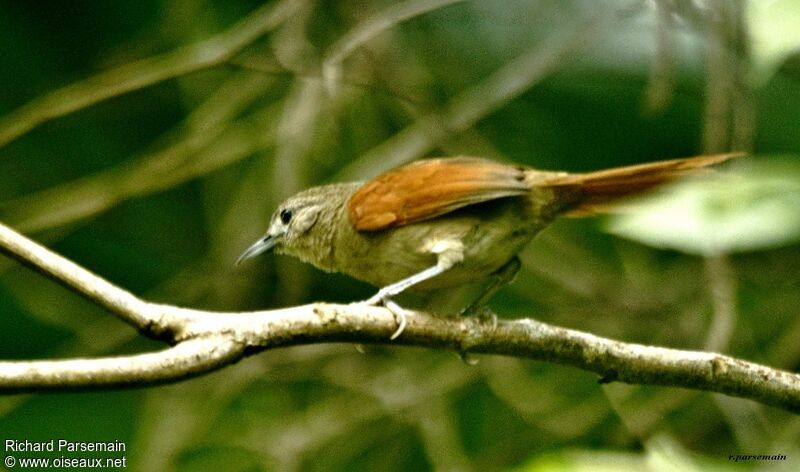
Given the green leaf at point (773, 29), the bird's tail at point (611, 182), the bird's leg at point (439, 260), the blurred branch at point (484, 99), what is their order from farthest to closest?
the blurred branch at point (484, 99) → the bird's leg at point (439, 260) → the bird's tail at point (611, 182) → the green leaf at point (773, 29)

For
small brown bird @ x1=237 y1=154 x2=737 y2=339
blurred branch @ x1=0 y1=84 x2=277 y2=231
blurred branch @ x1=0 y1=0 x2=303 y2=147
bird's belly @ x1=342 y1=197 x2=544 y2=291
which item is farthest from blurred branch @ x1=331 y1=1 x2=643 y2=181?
bird's belly @ x1=342 y1=197 x2=544 y2=291

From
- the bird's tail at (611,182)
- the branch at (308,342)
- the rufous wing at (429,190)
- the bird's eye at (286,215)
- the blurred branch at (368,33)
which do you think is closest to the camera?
the branch at (308,342)

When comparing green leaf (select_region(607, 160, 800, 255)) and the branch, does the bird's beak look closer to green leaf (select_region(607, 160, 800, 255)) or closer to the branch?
the branch

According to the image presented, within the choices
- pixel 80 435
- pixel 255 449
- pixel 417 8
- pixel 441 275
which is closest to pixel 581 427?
pixel 255 449

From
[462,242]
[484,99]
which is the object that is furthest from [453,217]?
[484,99]

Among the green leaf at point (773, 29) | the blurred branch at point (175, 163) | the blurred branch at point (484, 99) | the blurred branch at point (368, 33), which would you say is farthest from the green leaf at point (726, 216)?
the blurred branch at point (175, 163)

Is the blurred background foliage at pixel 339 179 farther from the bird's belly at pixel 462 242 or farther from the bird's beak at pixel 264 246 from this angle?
the bird's belly at pixel 462 242
